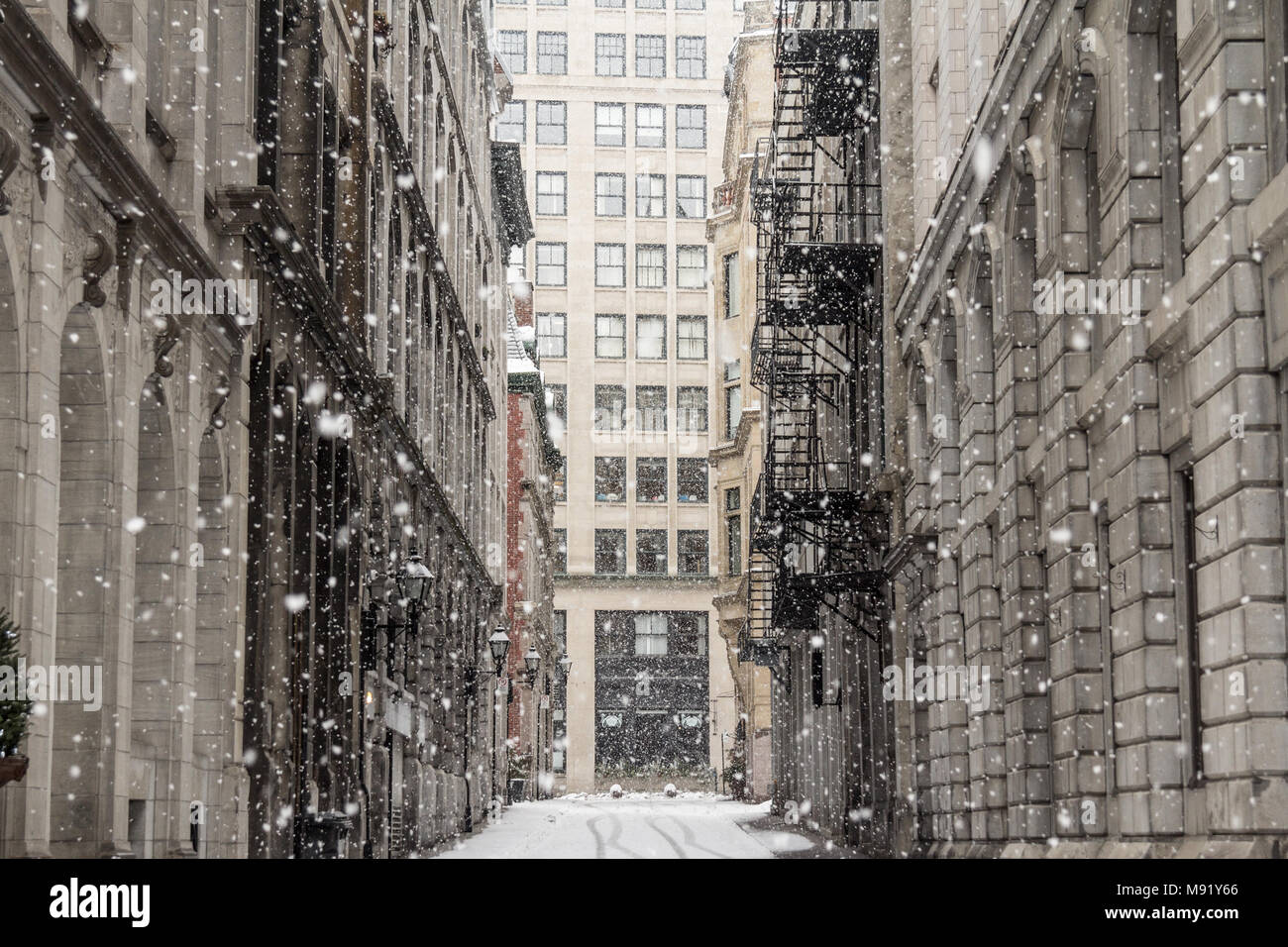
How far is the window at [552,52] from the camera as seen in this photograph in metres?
96.3

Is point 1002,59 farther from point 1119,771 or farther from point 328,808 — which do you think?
point 328,808

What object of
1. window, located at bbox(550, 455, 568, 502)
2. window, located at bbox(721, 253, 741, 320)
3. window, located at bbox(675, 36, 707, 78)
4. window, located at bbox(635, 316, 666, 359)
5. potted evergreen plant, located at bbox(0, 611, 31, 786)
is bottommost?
potted evergreen plant, located at bbox(0, 611, 31, 786)

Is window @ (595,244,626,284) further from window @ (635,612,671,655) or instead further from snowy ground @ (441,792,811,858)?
snowy ground @ (441,792,811,858)

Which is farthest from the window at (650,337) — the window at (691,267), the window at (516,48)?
the window at (516,48)

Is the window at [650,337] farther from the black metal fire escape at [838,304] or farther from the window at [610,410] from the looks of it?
the black metal fire escape at [838,304]

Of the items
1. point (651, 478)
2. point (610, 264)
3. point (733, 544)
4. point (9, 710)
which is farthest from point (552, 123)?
point (9, 710)

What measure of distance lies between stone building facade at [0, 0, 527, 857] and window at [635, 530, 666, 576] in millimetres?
56453

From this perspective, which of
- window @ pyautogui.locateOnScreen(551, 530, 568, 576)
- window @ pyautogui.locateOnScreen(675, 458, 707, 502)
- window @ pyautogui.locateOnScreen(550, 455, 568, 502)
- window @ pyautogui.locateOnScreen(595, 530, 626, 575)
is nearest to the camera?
window @ pyautogui.locateOnScreen(551, 530, 568, 576)

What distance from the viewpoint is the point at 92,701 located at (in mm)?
12578

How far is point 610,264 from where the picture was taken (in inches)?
3757

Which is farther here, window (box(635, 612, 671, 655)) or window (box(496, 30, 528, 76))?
window (box(496, 30, 528, 76))

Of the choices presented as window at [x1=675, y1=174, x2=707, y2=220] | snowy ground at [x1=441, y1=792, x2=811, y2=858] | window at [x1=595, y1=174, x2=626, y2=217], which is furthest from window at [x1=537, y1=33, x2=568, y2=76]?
snowy ground at [x1=441, y1=792, x2=811, y2=858]

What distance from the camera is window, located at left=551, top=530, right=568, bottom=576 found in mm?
90250

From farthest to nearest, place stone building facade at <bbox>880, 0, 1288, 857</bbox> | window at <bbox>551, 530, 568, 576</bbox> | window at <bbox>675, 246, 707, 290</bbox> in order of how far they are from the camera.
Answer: window at <bbox>675, 246, 707, 290</bbox> → window at <bbox>551, 530, 568, 576</bbox> → stone building facade at <bbox>880, 0, 1288, 857</bbox>
